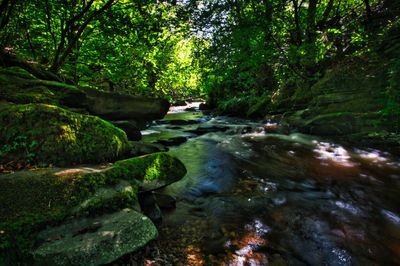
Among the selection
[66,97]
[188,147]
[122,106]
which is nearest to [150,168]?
[66,97]

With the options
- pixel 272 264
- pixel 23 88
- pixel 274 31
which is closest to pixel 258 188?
pixel 272 264

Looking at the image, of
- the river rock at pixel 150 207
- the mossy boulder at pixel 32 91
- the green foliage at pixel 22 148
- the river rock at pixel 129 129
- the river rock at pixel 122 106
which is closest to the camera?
the river rock at pixel 150 207

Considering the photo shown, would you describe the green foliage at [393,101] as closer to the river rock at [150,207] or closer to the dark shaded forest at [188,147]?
the dark shaded forest at [188,147]

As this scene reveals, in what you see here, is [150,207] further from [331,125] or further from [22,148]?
[331,125]

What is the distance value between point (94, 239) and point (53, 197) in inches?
30.5

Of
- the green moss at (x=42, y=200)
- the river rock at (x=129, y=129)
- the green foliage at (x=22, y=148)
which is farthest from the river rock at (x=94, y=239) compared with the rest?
the river rock at (x=129, y=129)

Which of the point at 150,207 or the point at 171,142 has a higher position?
the point at 150,207

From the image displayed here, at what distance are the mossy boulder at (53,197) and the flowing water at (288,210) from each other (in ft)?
2.51

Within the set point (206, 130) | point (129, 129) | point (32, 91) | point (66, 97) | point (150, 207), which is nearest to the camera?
point (150, 207)

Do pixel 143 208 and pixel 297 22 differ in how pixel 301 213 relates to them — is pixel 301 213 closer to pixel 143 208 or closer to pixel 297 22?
pixel 143 208

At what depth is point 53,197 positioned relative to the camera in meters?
2.62

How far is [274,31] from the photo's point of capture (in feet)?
36.5

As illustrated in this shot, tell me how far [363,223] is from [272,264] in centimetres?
179

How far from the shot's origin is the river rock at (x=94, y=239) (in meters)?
2.07
